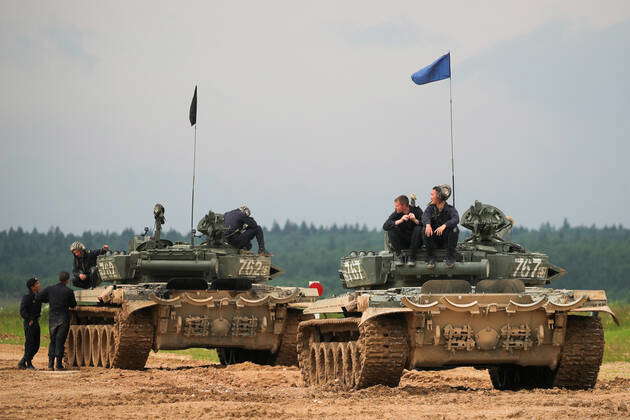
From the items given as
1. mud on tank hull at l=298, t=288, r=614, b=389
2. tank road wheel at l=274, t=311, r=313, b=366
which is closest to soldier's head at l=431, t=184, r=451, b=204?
mud on tank hull at l=298, t=288, r=614, b=389

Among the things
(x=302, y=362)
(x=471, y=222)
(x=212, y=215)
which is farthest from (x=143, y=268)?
(x=471, y=222)

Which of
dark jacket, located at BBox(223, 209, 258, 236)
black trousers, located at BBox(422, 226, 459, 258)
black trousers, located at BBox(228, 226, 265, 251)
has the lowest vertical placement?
black trousers, located at BBox(422, 226, 459, 258)

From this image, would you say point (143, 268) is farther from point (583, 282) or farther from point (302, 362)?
point (583, 282)

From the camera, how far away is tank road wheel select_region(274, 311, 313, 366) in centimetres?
2470

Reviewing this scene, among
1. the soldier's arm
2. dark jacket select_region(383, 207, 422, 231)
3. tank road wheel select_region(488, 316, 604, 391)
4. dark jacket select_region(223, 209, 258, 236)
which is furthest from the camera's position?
dark jacket select_region(223, 209, 258, 236)

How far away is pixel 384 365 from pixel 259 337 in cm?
689

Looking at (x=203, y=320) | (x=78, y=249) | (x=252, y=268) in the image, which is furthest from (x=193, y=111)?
(x=203, y=320)

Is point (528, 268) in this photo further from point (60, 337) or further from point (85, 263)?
point (85, 263)

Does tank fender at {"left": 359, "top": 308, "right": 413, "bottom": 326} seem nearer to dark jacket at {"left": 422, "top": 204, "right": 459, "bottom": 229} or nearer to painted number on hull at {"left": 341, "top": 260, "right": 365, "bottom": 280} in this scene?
dark jacket at {"left": 422, "top": 204, "right": 459, "bottom": 229}

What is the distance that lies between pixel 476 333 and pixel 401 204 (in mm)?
2671

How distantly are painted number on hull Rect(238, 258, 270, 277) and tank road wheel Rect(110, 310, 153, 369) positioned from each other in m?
2.55

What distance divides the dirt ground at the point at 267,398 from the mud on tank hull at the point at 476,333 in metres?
0.39

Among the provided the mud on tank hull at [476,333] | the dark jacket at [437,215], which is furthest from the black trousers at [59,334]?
the dark jacket at [437,215]

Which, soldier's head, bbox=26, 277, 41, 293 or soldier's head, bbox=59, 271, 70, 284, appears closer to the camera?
soldier's head, bbox=59, 271, 70, 284
